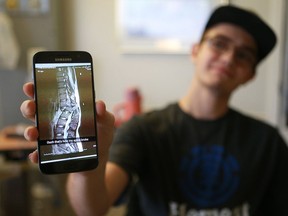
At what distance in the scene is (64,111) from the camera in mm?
425

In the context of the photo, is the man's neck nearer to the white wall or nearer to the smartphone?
the smartphone

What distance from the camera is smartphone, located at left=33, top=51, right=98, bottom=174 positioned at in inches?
16.5

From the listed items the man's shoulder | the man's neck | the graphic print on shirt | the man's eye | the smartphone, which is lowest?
the graphic print on shirt

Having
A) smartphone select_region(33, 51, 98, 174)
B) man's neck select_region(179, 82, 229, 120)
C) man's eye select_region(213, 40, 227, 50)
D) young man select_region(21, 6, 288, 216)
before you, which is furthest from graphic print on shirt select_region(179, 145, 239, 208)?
smartphone select_region(33, 51, 98, 174)

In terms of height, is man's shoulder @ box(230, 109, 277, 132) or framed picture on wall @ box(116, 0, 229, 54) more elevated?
framed picture on wall @ box(116, 0, 229, 54)

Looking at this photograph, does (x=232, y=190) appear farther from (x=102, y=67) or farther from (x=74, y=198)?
(x=102, y=67)

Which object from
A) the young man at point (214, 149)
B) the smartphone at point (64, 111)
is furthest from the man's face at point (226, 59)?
the smartphone at point (64, 111)

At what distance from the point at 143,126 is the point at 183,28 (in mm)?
1431

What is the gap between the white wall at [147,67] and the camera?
2170mm

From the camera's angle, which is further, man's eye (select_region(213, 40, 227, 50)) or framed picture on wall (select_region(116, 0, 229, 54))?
framed picture on wall (select_region(116, 0, 229, 54))

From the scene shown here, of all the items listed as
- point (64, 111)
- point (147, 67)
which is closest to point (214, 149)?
point (64, 111)

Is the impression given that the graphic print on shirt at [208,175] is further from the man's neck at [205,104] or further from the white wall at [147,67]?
the white wall at [147,67]

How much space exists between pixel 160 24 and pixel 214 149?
146 centimetres

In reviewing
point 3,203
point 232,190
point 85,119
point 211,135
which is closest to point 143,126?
point 211,135
